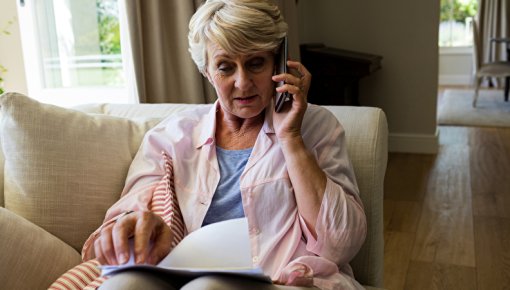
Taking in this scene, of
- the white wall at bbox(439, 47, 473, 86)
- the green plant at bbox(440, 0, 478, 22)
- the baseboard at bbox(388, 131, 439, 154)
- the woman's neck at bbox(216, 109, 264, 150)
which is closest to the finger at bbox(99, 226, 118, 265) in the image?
the woman's neck at bbox(216, 109, 264, 150)

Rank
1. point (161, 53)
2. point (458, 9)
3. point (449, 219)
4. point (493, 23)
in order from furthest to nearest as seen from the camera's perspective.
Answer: point (458, 9)
point (493, 23)
point (449, 219)
point (161, 53)

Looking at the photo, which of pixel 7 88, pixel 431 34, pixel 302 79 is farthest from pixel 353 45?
pixel 302 79

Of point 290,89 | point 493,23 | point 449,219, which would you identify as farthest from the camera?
point 493,23

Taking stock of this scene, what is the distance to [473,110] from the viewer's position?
5664 mm

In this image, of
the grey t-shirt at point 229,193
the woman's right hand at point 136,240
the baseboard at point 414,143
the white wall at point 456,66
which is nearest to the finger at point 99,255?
the woman's right hand at point 136,240

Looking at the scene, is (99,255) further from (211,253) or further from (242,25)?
(242,25)

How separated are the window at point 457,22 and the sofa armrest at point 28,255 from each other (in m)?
7.55

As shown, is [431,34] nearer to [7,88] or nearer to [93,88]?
[93,88]

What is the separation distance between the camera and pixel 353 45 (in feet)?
13.6

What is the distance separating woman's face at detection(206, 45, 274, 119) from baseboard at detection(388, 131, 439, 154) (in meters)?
3.04

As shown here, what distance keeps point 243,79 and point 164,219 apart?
0.38m

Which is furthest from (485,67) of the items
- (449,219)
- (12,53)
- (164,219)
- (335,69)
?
(164,219)

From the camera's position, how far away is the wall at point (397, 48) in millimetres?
3914

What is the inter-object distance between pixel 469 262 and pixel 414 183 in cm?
108
